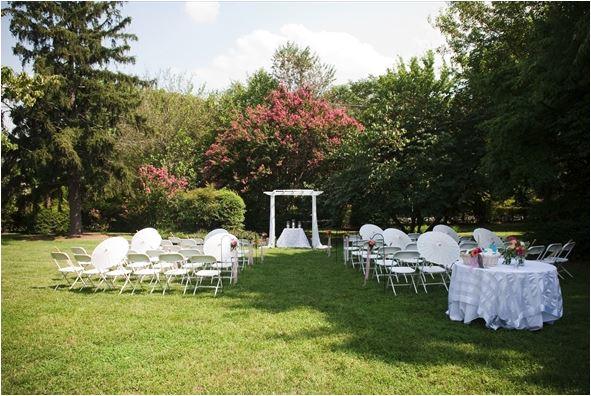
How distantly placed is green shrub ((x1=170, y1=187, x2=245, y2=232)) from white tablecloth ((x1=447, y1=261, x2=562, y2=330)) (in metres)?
14.0

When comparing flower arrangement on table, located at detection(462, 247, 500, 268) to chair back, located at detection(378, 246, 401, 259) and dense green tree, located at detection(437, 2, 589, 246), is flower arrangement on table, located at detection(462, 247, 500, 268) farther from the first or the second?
dense green tree, located at detection(437, 2, 589, 246)

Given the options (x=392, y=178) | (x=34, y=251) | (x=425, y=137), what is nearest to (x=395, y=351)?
(x=392, y=178)

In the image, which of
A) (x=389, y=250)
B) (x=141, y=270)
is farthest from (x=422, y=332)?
(x=141, y=270)

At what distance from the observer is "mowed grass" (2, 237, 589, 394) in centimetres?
454

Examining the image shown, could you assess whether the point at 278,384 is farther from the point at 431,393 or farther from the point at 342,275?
the point at 342,275

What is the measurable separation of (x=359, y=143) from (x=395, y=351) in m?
14.2

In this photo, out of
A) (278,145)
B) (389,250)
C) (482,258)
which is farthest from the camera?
(278,145)

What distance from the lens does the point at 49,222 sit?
77.6 ft

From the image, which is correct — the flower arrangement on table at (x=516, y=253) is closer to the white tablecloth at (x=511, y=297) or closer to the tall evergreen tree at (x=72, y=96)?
the white tablecloth at (x=511, y=297)

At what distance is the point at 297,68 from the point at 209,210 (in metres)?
13.1

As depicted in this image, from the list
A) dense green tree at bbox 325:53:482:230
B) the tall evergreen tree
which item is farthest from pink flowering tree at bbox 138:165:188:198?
dense green tree at bbox 325:53:482:230

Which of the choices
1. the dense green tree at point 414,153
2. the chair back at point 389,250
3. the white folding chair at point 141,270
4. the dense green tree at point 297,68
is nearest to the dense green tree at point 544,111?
the dense green tree at point 414,153

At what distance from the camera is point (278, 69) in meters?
28.3

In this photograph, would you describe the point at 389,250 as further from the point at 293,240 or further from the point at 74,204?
the point at 74,204
